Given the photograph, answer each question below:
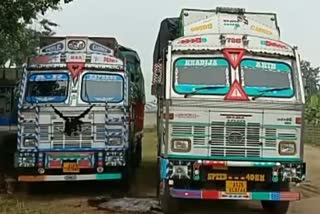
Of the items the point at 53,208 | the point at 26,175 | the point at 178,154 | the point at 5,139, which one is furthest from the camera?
the point at 5,139

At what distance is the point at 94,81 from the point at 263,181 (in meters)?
4.68

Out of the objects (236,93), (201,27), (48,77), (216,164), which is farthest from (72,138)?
(236,93)

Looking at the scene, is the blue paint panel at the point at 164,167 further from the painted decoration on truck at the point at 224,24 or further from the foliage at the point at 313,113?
the foliage at the point at 313,113

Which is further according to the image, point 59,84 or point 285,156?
point 59,84

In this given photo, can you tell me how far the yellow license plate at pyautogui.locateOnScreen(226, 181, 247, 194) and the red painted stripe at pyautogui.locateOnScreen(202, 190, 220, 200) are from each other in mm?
195

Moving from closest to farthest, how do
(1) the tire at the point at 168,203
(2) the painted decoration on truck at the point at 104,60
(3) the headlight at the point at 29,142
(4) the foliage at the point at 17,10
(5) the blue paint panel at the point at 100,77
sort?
(1) the tire at the point at 168,203
(3) the headlight at the point at 29,142
(5) the blue paint panel at the point at 100,77
(2) the painted decoration on truck at the point at 104,60
(4) the foliage at the point at 17,10

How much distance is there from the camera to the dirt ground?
1170 cm

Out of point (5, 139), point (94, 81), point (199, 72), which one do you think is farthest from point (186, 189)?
point (5, 139)

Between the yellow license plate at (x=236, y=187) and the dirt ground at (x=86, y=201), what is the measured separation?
4.62 feet

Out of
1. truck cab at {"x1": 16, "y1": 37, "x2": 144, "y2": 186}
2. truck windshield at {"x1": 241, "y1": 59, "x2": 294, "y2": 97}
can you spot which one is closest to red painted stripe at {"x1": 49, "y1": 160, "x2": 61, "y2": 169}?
truck cab at {"x1": 16, "y1": 37, "x2": 144, "y2": 186}

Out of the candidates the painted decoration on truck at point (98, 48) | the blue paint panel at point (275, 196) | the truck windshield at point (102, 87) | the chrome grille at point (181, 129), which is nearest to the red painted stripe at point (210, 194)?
the blue paint panel at point (275, 196)

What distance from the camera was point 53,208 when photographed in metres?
11.8

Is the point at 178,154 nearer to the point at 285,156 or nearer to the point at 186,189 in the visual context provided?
the point at 186,189

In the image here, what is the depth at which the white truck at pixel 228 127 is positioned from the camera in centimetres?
1024
